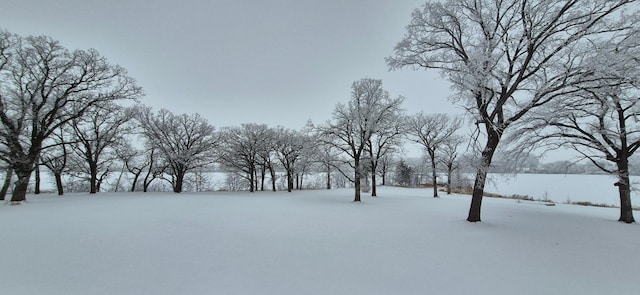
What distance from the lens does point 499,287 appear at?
3.59 metres

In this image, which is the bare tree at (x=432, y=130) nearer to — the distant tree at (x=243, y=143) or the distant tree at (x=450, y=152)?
the distant tree at (x=450, y=152)

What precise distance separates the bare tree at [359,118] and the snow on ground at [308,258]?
27.2 feet

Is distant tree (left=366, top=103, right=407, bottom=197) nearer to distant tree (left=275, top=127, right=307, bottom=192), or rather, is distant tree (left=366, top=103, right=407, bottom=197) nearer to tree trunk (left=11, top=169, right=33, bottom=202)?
distant tree (left=275, top=127, right=307, bottom=192)

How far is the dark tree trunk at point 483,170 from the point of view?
7.82 meters

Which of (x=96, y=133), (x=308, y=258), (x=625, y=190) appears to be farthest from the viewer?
(x=96, y=133)

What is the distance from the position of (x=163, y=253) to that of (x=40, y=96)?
16753 millimetres

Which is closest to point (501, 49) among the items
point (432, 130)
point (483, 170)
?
point (483, 170)

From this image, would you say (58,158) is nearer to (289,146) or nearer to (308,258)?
(289,146)

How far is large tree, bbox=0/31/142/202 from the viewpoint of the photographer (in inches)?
455

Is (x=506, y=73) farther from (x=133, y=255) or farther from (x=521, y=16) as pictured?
(x=133, y=255)

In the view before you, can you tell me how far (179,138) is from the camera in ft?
73.6

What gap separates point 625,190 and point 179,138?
3110 cm

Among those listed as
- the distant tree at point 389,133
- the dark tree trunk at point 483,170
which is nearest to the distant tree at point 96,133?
the distant tree at point 389,133

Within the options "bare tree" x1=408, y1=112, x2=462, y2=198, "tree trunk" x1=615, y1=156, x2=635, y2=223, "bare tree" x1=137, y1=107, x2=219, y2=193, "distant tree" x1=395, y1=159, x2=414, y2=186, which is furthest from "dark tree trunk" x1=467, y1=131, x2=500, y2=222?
"distant tree" x1=395, y1=159, x2=414, y2=186
